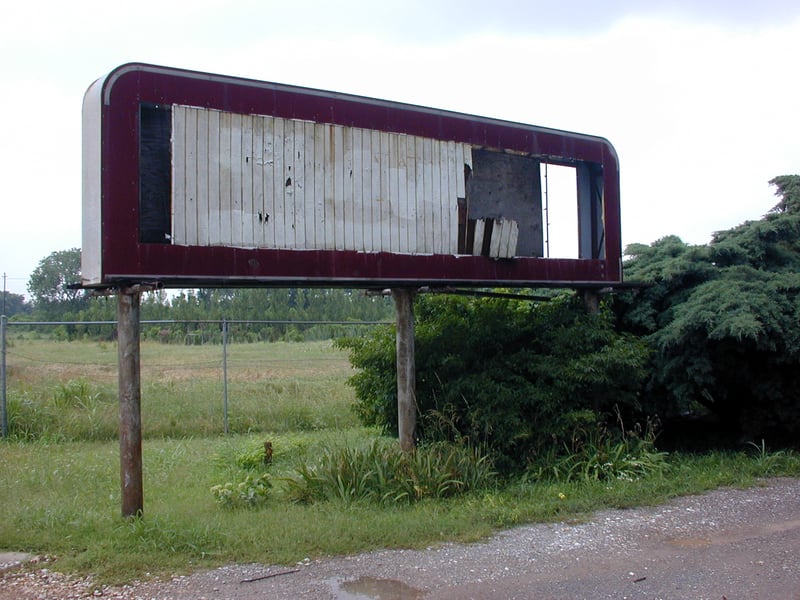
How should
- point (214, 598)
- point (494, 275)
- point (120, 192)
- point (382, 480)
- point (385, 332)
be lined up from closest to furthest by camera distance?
point (214, 598)
point (120, 192)
point (382, 480)
point (494, 275)
point (385, 332)

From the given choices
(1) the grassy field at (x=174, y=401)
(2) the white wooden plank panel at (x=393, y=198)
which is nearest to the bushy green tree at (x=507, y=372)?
(2) the white wooden plank panel at (x=393, y=198)

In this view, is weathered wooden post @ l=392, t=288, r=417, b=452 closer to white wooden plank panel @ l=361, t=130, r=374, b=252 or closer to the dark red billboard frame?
the dark red billboard frame

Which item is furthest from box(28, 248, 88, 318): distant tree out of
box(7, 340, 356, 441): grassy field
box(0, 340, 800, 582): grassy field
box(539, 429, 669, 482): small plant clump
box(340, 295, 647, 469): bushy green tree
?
box(539, 429, 669, 482): small plant clump

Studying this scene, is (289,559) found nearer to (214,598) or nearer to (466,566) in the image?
(214,598)

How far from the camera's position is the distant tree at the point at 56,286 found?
103ft

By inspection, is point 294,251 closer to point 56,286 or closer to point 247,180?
point 247,180

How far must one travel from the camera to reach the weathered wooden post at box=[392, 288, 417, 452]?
8797mm

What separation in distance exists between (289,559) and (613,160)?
7.32 m

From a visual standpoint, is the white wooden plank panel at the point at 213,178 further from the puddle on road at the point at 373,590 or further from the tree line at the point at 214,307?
the tree line at the point at 214,307

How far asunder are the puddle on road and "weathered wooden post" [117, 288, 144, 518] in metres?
2.38

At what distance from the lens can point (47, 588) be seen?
5.30 metres

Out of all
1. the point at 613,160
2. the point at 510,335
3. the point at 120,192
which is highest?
the point at 613,160

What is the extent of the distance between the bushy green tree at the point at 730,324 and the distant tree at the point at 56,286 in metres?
24.8

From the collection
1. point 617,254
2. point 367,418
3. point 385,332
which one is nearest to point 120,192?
point 385,332
